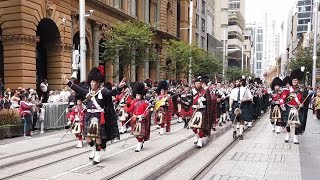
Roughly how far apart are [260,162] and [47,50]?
20714mm

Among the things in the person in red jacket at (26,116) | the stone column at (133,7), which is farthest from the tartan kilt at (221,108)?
the stone column at (133,7)

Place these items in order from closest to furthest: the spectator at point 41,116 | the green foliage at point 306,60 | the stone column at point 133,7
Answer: the spectator at point 41,116 → the stone column at point 133,7 → the green foliage at point 306,60

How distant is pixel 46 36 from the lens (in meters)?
26.6

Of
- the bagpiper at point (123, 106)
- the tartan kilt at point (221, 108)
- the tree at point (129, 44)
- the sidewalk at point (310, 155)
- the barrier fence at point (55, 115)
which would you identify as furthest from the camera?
the tree at point (129, 44)

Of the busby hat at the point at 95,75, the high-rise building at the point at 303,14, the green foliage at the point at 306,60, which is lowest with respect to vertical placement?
the busby hat at the point at 95,75

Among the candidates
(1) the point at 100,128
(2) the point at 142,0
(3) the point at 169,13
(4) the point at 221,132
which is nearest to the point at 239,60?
(3) the point at 169,13

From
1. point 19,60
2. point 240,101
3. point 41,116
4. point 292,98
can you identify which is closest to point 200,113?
point 240,101

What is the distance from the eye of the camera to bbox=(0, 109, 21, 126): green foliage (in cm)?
1427

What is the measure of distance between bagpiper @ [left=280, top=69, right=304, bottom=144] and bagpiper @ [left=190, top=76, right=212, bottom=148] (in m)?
2.94

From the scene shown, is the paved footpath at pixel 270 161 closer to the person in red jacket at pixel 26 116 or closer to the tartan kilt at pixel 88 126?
the tartan kilt at pixel 88 126

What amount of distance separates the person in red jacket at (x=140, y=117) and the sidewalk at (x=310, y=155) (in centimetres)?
424

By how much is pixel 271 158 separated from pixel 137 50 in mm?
18477

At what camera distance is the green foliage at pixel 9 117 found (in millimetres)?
14273

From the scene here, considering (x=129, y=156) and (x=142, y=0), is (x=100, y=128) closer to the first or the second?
(x=129, y=156)
